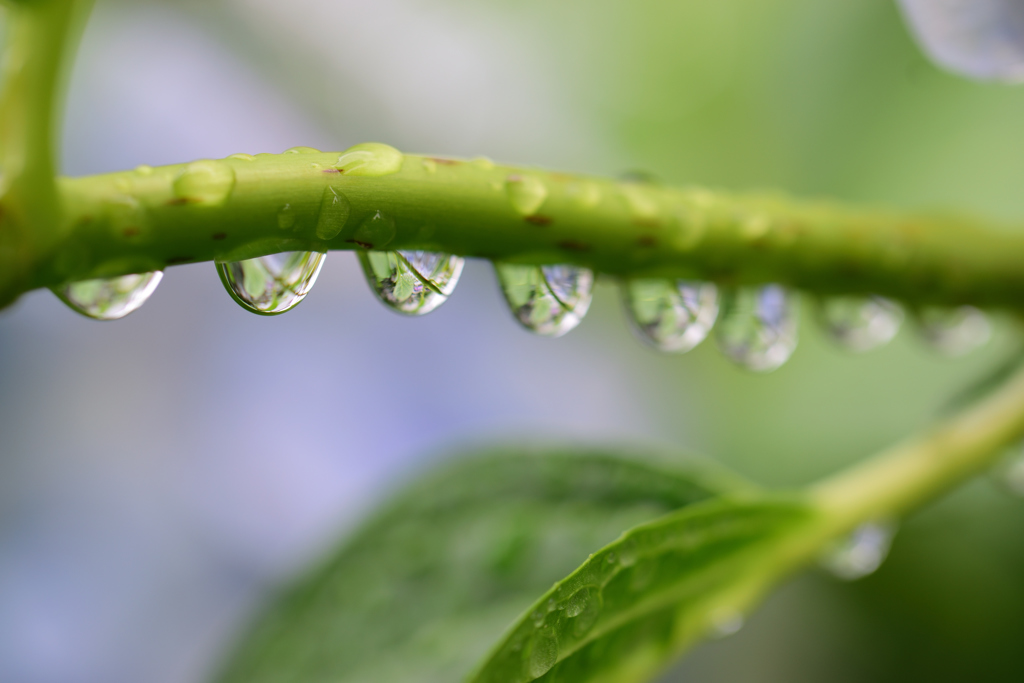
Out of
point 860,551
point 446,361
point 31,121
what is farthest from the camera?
point 446,361

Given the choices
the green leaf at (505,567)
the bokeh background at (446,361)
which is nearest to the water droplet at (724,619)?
the green leaf at (505,567)

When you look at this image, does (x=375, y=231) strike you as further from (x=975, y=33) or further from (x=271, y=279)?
(x=975, y=33)

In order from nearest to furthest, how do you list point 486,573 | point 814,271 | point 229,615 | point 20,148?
point 20,148 → point 814,271 → point 486,573 → point 229,615

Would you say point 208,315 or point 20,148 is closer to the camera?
point 20,148

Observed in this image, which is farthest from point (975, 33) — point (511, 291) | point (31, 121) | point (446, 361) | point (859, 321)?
point (446, 361)

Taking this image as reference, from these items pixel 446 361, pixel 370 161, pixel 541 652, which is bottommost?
pixel 541 652

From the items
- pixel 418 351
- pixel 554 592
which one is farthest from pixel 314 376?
pixel 554 592

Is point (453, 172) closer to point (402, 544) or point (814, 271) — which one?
point (814, 271)

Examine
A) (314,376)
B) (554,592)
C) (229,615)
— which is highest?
(314,376)
